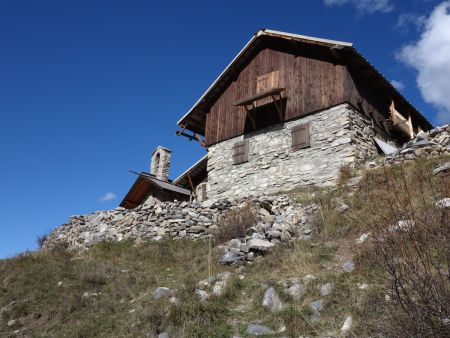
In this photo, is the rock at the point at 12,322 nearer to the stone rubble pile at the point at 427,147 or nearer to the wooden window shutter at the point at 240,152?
the stone rubble pile at the point at 427,147

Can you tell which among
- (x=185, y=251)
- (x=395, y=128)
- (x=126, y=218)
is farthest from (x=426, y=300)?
(x=395, y=128)

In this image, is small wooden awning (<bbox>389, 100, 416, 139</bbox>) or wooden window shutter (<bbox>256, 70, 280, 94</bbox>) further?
small wooden awning (<bbox>389, 100, 416, 139</bbox>)

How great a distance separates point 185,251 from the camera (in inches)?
452

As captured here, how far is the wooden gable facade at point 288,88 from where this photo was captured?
55.7 feet

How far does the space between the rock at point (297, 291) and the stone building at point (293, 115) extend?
9549mm

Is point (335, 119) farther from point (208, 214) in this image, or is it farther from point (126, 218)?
point (126, 218)

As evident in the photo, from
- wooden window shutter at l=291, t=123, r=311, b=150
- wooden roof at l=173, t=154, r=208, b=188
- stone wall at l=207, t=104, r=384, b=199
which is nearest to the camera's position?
stone wall at l=207, t=104, r=384, b=199

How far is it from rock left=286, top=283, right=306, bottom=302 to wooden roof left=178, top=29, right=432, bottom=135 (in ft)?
40.3

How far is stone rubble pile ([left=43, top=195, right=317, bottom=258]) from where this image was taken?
31.7 feet

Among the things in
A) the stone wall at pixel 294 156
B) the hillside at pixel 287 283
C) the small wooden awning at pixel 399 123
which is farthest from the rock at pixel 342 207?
the small wooden awning at pixel 399 123

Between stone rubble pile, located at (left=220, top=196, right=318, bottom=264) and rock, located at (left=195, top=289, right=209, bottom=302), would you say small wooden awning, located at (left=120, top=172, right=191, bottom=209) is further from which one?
rock, located at (left=195, top=289, right=209, bottom=302)

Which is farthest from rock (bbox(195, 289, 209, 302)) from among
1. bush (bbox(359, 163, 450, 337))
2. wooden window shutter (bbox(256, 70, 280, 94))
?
wooden window shutter (bbox(256, 70, 280, 94))

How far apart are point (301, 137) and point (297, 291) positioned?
11.4 metres

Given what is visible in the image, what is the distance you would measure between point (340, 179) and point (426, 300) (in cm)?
1053
